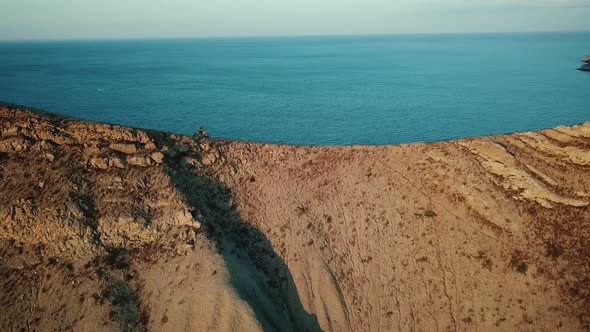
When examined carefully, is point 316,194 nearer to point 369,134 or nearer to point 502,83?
point 369,134

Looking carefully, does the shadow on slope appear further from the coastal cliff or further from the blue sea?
the blue sea

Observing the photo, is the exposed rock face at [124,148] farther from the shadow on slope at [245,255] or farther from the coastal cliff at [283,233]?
the shadow on slope at [245,255]

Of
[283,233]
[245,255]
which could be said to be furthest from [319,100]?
[245,255]

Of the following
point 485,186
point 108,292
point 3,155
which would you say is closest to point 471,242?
point 485,186

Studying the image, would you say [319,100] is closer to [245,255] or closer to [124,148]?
[124,148]

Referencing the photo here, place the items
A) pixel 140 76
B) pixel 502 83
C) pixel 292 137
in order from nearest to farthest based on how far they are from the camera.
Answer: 1. pixel 292 137
2. pixel 502 83
3. pixel 140 76

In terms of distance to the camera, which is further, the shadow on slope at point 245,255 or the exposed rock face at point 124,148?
the exposed rock face at point 124,148

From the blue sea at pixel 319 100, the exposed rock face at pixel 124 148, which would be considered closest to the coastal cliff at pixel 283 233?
the exposed rock face at pixel 124 148
